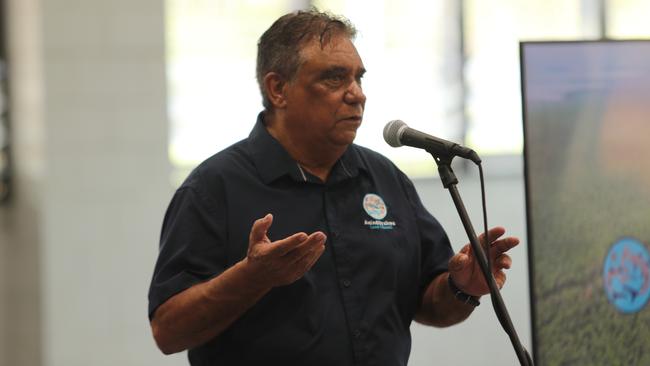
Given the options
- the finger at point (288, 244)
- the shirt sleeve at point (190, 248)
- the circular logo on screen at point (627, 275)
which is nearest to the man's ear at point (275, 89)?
the shirt sleeve at point (190, 248)

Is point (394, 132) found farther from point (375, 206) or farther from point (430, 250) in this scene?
point (430, 250)

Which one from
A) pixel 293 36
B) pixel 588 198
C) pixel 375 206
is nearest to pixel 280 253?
pixel 375 206

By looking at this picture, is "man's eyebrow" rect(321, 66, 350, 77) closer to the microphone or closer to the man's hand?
Result: the microphone

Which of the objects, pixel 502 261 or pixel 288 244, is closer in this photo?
pixel 288 244

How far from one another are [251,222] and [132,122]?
219cm

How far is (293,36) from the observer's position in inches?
87.7

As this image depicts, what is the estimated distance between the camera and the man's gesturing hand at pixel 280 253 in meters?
1.82

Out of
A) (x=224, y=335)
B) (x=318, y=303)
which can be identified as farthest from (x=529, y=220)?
(x=224, y=335)

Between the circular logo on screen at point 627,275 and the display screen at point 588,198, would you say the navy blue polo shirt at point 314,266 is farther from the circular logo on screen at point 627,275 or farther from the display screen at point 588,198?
the circular logo on screen at point 627,275

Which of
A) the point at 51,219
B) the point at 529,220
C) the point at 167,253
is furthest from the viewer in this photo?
the point at 51,219

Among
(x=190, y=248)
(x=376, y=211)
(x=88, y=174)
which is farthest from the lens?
(x=88, y=174)

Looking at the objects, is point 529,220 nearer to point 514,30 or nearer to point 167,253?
point 167,253

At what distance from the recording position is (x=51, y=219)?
13.4 ft

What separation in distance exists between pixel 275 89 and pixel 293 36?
0.42ft
